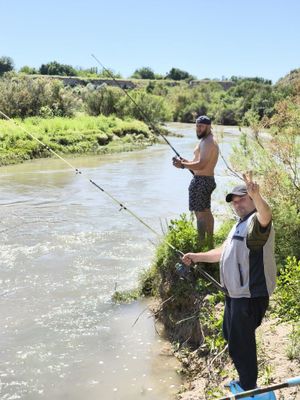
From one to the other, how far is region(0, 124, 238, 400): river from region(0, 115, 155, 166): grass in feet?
35.6

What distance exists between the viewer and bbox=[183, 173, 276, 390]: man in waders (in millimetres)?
3441

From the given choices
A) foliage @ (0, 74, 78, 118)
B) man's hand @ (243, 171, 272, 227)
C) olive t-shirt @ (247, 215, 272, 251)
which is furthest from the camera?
foliage @ (0, 74, 78, 118)

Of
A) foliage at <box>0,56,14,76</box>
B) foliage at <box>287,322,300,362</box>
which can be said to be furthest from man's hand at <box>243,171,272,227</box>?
foliage at <box>0,56,14,76</box>

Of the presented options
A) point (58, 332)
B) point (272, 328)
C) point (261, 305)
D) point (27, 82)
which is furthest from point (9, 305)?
point (27, 82)

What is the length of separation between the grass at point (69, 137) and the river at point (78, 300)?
10852mm

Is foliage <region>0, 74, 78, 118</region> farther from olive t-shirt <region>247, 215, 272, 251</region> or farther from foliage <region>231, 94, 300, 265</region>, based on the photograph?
olive t-shirt <region>247, 215, 272, 251</region>

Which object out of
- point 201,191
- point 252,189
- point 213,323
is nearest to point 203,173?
point 201,191

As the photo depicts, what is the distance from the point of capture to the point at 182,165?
21.1ft

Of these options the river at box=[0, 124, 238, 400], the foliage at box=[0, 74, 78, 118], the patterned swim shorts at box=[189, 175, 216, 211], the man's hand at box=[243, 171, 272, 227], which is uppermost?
the foliage at box=[0, 74, 78, 118]

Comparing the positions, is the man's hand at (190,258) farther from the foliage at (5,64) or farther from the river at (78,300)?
the foliage at (5,64)

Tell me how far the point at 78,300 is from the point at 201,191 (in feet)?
7.59

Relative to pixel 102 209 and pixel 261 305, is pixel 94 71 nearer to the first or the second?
pixel 102 209

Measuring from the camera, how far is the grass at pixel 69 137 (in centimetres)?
2634

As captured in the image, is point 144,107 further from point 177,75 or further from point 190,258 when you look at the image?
point 177,75
